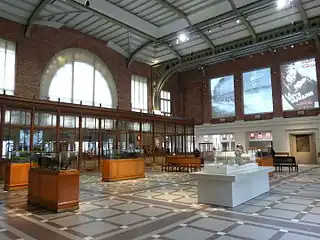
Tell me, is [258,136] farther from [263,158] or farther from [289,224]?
[289,224]

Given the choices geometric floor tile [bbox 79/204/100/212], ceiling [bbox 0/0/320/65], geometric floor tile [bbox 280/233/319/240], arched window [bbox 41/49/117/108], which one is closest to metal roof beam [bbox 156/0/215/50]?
ceiling [bbox 0/0/320/65]

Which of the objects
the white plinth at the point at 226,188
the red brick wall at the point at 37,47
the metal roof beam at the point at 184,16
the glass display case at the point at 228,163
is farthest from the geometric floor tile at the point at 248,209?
the red brick wall at the point at 37,47

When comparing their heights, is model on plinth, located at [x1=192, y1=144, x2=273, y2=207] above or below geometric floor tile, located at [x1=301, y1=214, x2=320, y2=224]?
above

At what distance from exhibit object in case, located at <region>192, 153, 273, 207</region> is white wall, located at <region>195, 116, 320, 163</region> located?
496 inches

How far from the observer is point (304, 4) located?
13.2 metres

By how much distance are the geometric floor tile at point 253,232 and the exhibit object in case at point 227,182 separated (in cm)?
134

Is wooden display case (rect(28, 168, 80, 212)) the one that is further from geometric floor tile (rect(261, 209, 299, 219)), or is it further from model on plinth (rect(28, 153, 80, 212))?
geometric floor tile (rect(261, 209, 299, 219))

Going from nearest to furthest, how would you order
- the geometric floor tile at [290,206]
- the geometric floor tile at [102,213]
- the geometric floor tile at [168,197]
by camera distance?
the geometric floor tile at [102,213] → the geometric floor tile at [290,206] → the geometric floor tile at [168,197]

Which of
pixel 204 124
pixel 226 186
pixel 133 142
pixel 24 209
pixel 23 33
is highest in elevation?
pixel 23 33

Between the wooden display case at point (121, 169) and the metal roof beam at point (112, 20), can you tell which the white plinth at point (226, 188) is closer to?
the wooden display case at point (121, 169)

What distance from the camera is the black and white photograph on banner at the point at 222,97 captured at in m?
20.3

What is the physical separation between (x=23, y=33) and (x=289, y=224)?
1407 cm

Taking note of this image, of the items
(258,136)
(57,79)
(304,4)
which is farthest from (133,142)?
(304,4)

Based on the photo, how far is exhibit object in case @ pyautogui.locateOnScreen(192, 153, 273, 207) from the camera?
545cm
